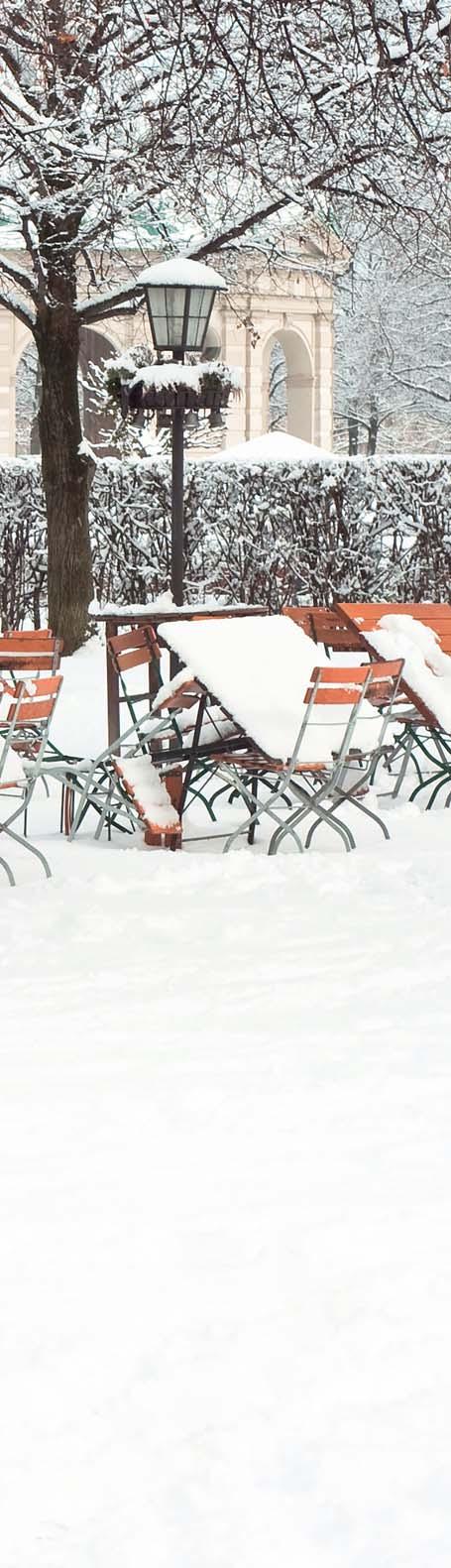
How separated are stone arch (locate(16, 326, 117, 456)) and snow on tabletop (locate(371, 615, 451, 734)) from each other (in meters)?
28.1

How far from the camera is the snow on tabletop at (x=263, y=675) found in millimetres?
7777

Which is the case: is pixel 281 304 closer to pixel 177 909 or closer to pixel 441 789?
pixel 441 789

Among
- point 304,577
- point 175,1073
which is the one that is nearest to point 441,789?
point 175,1073

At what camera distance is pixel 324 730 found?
8234 mm

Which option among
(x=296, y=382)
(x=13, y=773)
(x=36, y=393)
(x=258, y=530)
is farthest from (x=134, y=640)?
(x=36, y=393)

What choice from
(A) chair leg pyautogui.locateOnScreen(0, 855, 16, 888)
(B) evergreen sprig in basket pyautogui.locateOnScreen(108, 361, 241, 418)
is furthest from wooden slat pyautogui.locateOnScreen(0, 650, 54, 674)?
(B) evergreen sprig in basket pyautogui.locateOnScreen(108, 361, 241, 418)

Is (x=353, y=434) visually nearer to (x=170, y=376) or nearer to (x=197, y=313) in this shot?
(x=197, y=313)

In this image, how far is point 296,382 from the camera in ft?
132

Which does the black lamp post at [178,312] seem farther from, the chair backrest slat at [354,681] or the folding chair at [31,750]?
the folding chair at [31,750]

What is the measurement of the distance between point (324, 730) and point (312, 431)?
3224 centimetres

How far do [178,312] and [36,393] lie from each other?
114 feet

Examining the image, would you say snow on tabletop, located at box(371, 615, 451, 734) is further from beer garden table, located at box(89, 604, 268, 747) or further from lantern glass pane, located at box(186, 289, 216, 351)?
lantern glass pane, located at box(186, 289, 216, 351)

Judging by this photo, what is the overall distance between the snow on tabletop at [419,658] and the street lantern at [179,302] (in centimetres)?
212

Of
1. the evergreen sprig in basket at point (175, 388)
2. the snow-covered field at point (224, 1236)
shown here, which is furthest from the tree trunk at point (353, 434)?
the snow-covered field at point (224, 1236)
